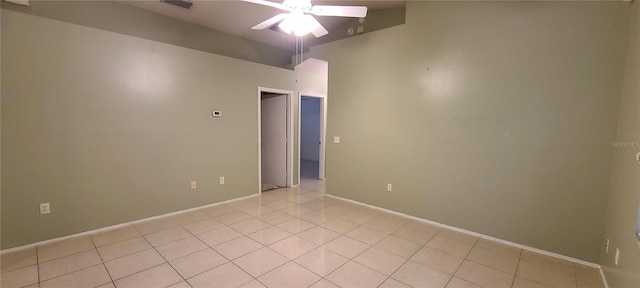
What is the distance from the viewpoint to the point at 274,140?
5.37 meters

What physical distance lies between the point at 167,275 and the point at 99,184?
167 cm

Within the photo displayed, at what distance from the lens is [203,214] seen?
365cm

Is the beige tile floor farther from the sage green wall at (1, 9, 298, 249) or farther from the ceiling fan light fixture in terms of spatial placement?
the ceiling fan light fixture

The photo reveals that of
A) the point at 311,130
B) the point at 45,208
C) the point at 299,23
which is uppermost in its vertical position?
the point at 299,23

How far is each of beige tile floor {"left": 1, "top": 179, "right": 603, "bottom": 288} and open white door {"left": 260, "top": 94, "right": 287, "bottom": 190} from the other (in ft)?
6.41

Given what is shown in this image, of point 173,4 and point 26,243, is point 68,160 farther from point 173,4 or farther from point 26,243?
point 173,4

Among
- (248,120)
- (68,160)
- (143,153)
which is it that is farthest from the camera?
(248,120)

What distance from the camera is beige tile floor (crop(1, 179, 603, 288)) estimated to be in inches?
83.9

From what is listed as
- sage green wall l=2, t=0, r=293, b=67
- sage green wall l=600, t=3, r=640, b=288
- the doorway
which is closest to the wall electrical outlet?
sage green wall l=2, t=0, r=293, b=67

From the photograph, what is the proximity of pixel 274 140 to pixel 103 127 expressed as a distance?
290 centimetres

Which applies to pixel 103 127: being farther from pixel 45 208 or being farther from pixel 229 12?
pixel 229 12

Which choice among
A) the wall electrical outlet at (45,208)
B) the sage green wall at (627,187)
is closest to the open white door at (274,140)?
the wall electrical outlet at (45,208)

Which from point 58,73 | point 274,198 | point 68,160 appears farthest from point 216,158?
point 58,73

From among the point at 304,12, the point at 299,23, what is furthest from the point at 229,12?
the point at 304,12
